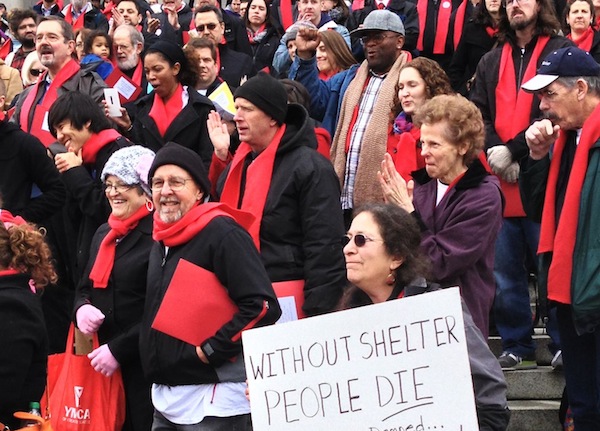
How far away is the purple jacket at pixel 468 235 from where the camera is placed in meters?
5.82

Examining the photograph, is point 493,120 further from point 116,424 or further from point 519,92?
point 116,424

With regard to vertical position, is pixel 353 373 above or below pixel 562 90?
below

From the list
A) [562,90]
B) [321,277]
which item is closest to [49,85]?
[321,277]

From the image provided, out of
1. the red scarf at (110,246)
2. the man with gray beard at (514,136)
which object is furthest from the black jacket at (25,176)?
the man with gray beard at (514,136)

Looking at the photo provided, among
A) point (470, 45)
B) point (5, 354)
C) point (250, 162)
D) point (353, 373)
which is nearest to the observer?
point (353, 373)

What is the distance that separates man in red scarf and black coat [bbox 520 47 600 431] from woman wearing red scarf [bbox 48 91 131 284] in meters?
2.77

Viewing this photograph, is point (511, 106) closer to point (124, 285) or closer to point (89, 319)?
point (124, 285)

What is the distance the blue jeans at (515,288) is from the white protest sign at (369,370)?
143 inches

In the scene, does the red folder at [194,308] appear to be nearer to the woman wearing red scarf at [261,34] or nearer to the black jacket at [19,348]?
the black jacket at [19,348]

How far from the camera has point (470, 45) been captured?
10.7 m

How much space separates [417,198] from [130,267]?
4.93ft

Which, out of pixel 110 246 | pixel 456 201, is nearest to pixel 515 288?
pixel 456 201

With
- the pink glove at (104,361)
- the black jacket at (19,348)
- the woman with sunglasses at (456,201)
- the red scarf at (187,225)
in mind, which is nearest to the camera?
the black jacket at (19,348)

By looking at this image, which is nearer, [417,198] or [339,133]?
[417,198]
